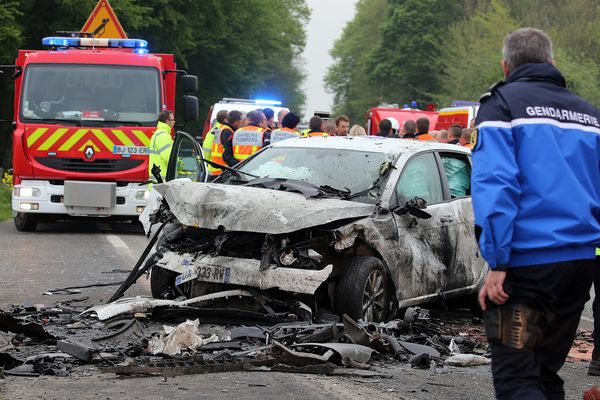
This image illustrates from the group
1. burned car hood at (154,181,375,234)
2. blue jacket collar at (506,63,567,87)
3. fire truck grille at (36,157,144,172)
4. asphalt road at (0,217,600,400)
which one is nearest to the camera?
blue jacket collar at (506,63,567,87)

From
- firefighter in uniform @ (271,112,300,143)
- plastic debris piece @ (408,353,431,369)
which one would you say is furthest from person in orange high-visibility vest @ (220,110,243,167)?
plastic debris piece @ (408,353,431,369)

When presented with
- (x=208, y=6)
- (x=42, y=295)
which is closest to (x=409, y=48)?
(x=208, y=6)

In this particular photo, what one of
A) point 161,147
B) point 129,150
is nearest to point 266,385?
point 161,147

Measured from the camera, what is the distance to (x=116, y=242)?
54.8ft

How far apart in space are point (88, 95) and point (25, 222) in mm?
2176

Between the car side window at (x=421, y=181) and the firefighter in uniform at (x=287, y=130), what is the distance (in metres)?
5.34

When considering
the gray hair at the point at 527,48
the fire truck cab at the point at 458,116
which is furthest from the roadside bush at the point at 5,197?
the gray hair at the point at 527,48

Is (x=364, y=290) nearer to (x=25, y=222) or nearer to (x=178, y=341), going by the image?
(x=178, y=341)

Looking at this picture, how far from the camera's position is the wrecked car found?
8711mm

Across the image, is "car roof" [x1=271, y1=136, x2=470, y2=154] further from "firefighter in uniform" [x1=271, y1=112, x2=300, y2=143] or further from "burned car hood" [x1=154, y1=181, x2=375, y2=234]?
"firefighter in uniform" [x1=271, y1=112, x2=300, y2=143]

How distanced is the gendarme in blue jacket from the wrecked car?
377cm

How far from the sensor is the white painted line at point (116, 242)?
52.5 feet

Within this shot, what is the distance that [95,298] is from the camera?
34.4 ft

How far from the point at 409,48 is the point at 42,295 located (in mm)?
68318
